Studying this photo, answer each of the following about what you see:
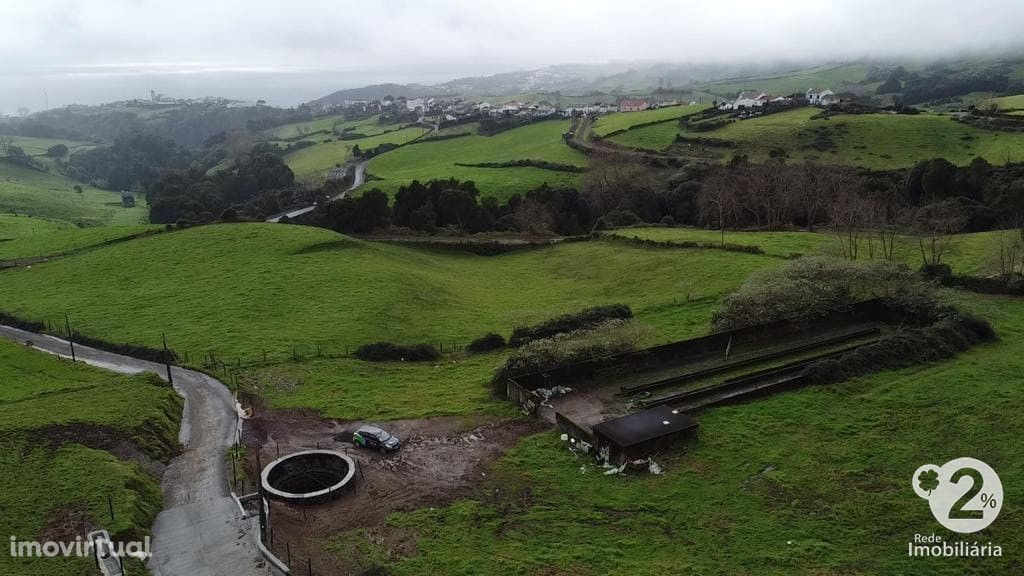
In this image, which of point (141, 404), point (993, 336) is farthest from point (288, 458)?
point (993, 336)

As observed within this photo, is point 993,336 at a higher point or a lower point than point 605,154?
lower

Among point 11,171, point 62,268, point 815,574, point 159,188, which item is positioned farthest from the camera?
point 11,171

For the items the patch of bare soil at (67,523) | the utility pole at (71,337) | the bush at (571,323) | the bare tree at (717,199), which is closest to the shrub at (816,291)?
the bush at (571,323)

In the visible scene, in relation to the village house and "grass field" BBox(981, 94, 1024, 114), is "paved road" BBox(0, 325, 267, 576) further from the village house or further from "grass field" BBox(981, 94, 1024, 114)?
the village house

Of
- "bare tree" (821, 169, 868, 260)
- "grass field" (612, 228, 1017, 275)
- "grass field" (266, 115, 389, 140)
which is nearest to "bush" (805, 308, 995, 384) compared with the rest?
"grass field" (612, 228, 1017, 275)

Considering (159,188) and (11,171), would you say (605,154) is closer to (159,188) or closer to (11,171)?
(159,188)
